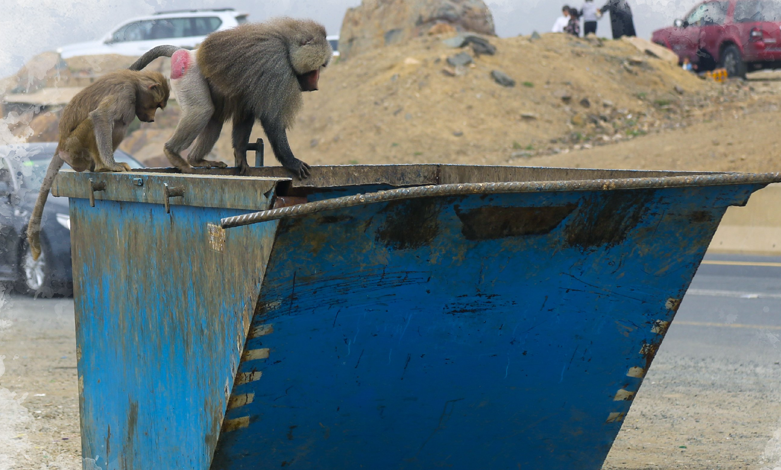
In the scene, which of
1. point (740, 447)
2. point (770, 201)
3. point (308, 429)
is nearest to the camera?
point (308, 429)

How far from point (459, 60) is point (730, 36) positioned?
590 centimetres

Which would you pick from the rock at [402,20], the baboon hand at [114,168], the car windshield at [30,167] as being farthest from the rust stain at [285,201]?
the rock at [402,20]

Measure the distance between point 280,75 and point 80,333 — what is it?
181 centimetres

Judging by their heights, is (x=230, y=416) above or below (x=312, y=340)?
below

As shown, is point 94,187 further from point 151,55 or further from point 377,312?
point 151,55

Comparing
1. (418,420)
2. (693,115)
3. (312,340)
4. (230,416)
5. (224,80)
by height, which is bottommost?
(693,115)

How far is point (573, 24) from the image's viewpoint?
71.5 ft

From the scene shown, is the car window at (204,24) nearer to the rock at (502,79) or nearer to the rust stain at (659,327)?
the rock at (502,79)

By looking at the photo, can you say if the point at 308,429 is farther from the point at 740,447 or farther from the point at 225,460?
the point at 740,447

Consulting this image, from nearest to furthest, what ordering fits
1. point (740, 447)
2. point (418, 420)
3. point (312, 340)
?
point (312, 340), point (418, 420), point (740, 447)

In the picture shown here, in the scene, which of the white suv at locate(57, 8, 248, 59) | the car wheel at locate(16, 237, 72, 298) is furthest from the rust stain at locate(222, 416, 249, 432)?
the white suv at locate(57, 8, 248, 59)

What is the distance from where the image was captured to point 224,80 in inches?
165

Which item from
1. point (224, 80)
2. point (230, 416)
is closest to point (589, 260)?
point (230, 416)

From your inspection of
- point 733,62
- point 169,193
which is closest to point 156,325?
point 169,193
